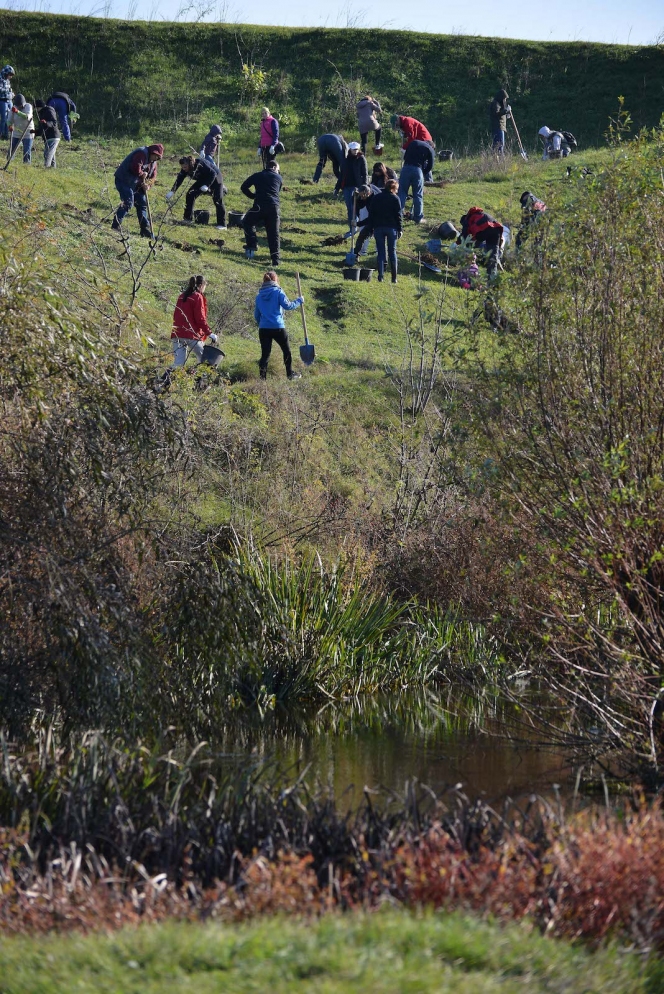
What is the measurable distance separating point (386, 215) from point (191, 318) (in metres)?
5.88

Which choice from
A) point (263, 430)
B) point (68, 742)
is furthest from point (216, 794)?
point (263, 430)

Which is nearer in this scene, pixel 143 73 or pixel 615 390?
pixel 615 390

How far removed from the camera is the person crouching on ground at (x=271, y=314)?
17156 mm

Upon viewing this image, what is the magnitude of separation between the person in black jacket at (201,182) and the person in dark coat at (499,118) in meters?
10.7

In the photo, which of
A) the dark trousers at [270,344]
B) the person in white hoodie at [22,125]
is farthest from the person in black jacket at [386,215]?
the person in white hoodie at [22,125]

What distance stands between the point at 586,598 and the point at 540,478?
3.18ft

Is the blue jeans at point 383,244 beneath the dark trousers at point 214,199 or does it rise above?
beneath

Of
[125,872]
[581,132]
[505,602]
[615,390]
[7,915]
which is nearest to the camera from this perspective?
[7,915]

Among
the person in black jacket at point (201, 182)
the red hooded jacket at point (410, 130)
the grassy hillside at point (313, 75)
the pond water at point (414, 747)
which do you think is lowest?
the pond water at point (414, 747)

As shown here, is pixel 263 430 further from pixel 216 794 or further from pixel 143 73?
pixel 143 73

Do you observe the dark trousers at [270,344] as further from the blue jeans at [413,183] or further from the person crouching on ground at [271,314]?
the blue jeans at [413,183]

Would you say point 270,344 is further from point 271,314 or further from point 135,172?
point 135,172

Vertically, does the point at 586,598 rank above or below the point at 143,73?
below

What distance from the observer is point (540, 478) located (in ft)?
29.9
